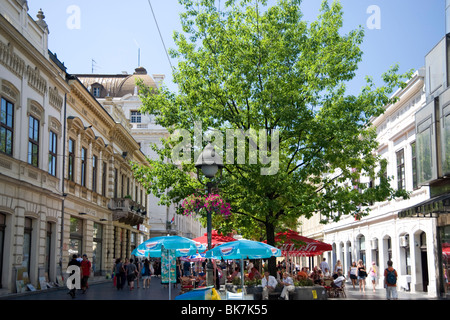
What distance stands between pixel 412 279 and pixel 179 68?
16.5 m

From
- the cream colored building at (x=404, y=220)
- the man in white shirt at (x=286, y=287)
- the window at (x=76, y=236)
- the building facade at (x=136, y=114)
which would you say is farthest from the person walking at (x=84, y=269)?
the building facade at (x=136, y=114)

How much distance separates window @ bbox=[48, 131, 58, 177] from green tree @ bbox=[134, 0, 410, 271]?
690cm

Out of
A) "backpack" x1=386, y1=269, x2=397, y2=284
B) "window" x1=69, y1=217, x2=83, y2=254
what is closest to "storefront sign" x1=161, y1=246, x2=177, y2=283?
"backpack" x1=386, y1=269, x2=397, y2=284

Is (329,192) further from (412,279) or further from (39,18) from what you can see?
(39,18)

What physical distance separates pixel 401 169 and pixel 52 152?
61.4 feet

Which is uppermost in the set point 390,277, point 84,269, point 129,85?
point 129,85

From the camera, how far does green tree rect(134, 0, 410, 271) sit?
67.0 feet

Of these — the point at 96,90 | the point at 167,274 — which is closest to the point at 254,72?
the point at 167,274

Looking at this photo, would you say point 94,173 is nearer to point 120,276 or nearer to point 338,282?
point 120,276

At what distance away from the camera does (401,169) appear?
3070cm

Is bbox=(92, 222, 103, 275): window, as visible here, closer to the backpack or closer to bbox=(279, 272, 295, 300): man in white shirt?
bbox=(279, 272, 295, 300): man in white shirt

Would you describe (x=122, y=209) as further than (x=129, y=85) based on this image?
No

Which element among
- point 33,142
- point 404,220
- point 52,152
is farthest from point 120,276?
point 404,220
